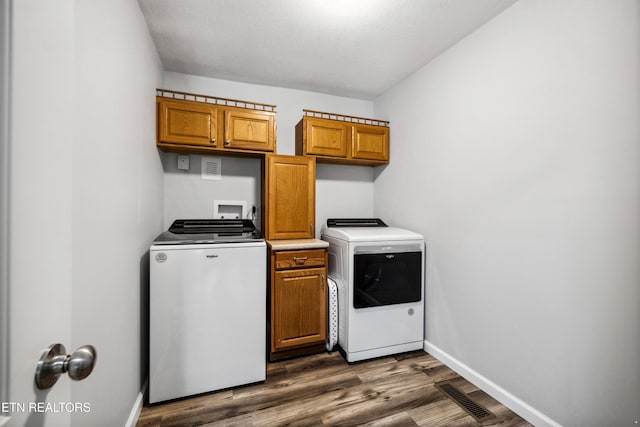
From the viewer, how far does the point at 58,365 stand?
0.46m

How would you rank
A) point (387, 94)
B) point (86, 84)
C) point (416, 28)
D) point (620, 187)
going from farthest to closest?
point (387, 94) → point (416, 28) → point (620, 187) → point (86, 84)

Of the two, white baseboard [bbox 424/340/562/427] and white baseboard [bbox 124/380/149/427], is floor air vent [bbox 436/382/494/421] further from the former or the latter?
white baseboard [bbox 124/380/149/427]

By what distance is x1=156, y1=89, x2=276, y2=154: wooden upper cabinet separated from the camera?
2115 mm

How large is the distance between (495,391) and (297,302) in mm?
1446

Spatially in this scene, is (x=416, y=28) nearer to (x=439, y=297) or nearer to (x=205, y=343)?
(x=439, y=297)

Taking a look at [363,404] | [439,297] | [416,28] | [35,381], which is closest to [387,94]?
[416,28]

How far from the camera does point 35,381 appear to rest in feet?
1.40

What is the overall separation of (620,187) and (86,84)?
2.25 meters

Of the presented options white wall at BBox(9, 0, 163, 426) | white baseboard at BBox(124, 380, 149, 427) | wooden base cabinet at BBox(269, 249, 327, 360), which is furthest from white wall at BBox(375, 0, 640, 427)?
white baseboard at BBox(124, 380, 149, 427)

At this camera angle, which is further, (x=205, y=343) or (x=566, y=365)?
(x=205, y=343)

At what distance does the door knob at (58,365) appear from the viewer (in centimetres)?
44

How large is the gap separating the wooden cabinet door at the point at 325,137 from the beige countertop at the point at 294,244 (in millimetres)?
858

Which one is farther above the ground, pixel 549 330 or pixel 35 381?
pixel 35 381

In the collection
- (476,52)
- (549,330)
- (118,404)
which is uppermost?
(476,52)
